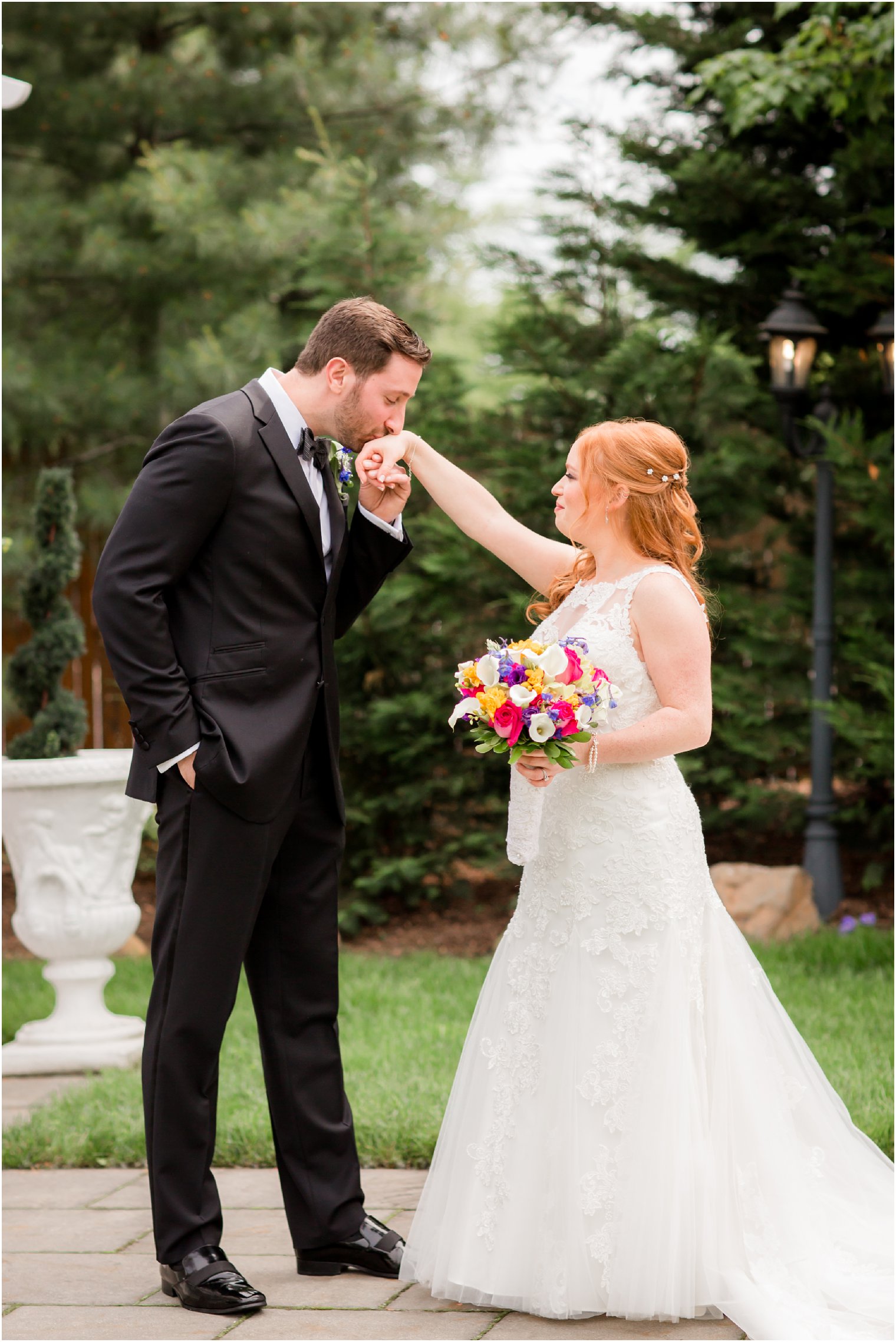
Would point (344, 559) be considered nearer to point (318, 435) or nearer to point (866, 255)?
point (318, 435)

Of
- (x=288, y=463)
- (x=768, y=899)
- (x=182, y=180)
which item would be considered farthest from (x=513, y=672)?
(x=182, y=180)

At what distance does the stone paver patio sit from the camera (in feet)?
9.56

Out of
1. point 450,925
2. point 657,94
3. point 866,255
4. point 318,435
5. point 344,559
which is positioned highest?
point 657,94

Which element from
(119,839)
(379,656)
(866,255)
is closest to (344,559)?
(119,839)

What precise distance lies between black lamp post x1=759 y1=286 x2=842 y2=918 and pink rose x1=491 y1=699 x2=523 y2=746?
4.63 m

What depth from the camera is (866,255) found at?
7.37 meters

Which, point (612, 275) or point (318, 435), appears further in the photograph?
point (612, 275)

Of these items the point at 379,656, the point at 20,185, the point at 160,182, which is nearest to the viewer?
the point at 379,656

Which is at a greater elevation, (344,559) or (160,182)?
(160,182)

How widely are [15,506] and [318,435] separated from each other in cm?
633

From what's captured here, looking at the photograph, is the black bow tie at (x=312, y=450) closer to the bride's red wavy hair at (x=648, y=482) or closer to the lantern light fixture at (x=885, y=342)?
the bride's red wavy hair at (x=648, y=482)

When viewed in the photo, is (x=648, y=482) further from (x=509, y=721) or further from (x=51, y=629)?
(x=51, y=629)

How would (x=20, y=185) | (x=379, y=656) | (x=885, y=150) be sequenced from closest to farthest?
(x=885, y=150)
(x=379, y=656)
(x=20, y=185)

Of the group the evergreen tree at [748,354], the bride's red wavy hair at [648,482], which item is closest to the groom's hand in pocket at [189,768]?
the bride's red wavy hair at [648,482]
